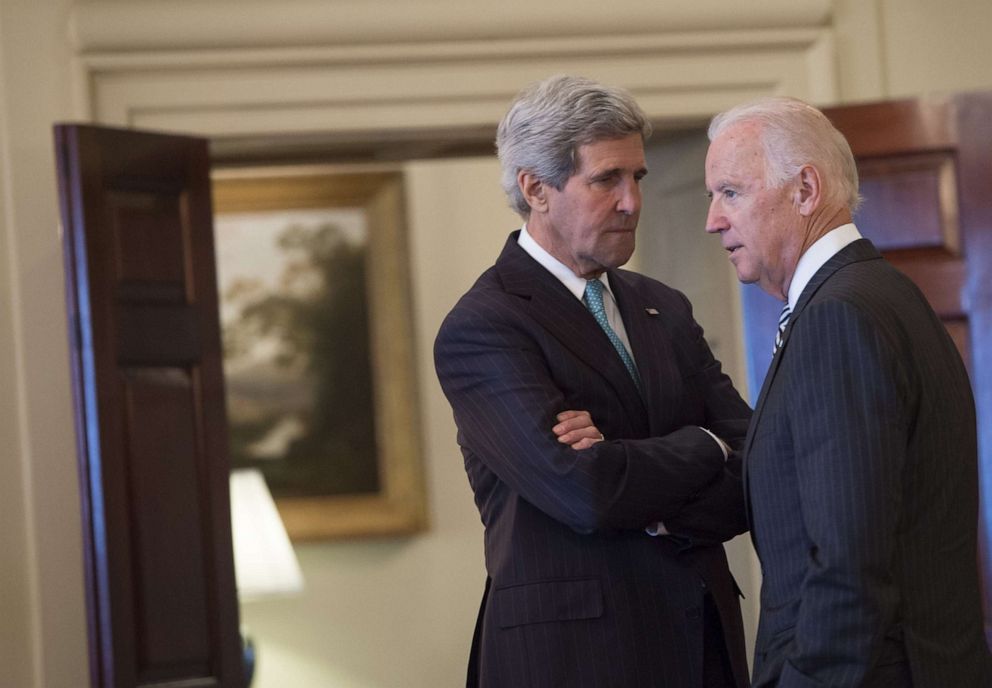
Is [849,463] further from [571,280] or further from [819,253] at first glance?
[571,280]

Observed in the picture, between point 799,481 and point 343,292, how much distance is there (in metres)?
4.53

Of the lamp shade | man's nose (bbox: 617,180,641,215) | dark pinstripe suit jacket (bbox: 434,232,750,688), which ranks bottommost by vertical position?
the lamp shade

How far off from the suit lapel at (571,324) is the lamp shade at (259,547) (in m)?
3.28

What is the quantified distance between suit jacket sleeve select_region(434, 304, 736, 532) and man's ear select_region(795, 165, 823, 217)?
0.52 metres

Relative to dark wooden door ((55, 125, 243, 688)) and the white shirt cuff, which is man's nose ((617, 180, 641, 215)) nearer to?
the white shirt cuff

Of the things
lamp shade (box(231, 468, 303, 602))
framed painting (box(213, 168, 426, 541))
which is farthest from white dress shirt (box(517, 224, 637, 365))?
framed painting (box(213, 168, 426, 541))

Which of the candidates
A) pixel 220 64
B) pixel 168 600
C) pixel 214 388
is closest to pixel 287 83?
pixel 220 64

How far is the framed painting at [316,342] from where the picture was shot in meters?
Result: 6.21

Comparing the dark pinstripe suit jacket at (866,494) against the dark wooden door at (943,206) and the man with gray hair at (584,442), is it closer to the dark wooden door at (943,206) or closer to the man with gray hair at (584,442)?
the man with gray hair at (584,442)

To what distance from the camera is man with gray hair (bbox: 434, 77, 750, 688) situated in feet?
7.86

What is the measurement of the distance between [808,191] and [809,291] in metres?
0.18

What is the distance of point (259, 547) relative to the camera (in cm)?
574

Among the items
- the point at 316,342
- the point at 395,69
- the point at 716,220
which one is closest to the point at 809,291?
the point at 716,220

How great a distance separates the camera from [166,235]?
14.0ft
